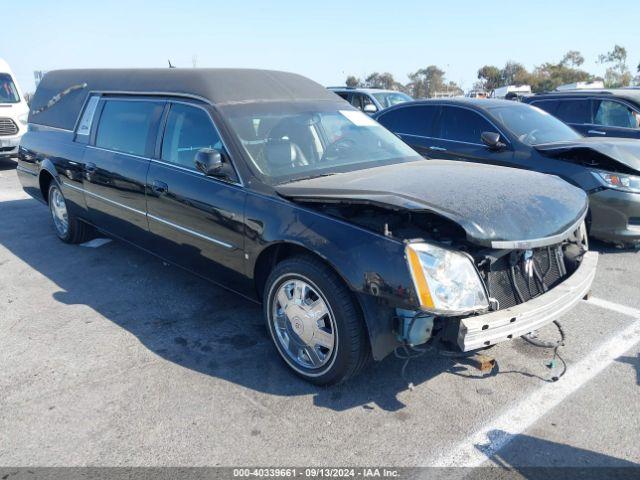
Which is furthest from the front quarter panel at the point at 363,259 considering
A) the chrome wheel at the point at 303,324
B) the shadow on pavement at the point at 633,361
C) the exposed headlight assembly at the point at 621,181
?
the exposed headlight assembly at the point at 621,181

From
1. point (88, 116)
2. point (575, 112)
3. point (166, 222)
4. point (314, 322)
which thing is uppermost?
point (88, 116)

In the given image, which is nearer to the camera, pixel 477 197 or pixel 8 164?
pixel 477 197

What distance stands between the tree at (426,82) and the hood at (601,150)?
55044 millimetres

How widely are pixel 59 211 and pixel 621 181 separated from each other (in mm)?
→ 6188

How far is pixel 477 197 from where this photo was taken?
2.95 meters

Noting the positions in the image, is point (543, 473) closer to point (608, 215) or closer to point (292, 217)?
point (292, 217)

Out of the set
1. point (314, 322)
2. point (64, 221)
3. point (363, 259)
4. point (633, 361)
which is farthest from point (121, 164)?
point (633, 361)

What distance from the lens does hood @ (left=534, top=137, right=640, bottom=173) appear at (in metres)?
5.51

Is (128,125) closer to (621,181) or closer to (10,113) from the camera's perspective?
(621,181)

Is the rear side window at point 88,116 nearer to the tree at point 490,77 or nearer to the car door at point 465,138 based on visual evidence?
the car door at point 465,138

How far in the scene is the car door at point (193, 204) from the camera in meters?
3.57

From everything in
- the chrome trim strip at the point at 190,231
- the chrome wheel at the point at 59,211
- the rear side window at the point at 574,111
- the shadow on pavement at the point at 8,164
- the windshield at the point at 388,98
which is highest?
Answer: the windshield at the point at 388,98

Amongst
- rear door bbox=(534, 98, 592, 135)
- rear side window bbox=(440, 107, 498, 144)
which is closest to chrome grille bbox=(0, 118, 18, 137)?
rear side window bbox=(440, 107, 498, 144)

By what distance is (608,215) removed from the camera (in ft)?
18.0
